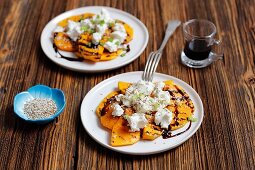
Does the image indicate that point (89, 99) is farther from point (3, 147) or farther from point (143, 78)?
point (3, 147)

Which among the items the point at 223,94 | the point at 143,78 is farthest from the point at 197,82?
the point at 143,78

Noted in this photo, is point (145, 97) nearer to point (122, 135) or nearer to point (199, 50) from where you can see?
point (122, 135)

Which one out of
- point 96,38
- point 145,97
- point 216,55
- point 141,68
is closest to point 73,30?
point 96,38

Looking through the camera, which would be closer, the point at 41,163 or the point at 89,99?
the point at 41,163

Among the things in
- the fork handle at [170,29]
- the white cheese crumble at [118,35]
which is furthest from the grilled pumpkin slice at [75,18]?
the fork handle at [170,29]

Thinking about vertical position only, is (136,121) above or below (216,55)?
below

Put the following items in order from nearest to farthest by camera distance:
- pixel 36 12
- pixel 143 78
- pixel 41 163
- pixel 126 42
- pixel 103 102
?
pixel 41 163, pixel 103 102, pixel 143 78, pixel 126 42, pixel 36 12

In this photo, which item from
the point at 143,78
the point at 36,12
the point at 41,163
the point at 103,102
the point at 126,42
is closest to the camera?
the point at 41,163
